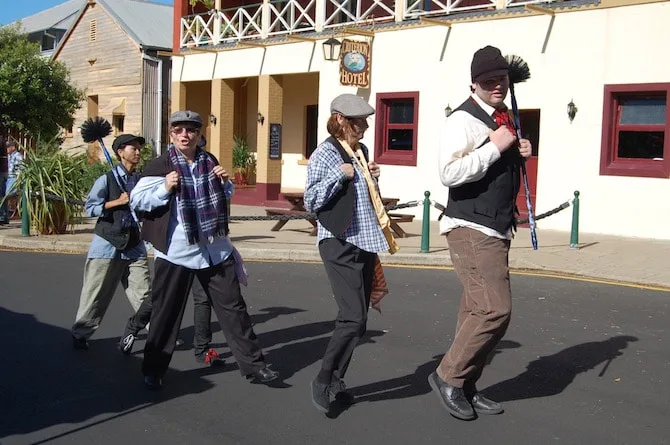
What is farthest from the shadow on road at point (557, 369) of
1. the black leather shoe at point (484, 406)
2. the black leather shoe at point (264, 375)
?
the black leather shoe at point (264, 375)

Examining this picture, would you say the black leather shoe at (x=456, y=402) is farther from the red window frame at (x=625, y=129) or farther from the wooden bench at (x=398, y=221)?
the red window frame at (x=625, y=129)

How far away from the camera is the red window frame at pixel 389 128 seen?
18.0 m

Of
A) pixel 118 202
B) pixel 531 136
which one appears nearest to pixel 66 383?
pixel 118 202

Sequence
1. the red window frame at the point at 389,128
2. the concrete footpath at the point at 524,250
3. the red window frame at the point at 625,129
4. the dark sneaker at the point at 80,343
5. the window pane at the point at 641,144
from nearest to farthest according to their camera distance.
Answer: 1. the dark sneaker at the point at 80,343
2. the concrete footpath at the point at 524,250
3. the red window frame at the point at 625,129
4. the window pane at the point at 641,144
5. the red window frame at the point at 389,128

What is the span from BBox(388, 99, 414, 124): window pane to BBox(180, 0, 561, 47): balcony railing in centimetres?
169

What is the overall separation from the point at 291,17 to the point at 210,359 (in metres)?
15.5

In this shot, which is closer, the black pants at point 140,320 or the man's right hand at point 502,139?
the man's right hand at point 502,139

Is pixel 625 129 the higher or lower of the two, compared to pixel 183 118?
higher

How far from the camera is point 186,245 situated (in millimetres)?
5562

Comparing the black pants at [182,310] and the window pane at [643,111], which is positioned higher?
the window pane at [643,111]

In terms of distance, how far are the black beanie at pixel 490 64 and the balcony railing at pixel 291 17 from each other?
1246 centimetres

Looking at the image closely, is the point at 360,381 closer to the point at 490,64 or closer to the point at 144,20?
the point at 490,64

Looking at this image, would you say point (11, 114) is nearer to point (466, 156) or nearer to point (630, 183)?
point (630, 183)

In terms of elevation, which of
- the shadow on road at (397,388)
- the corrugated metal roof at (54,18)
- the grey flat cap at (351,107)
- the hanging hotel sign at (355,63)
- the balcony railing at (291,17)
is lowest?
the shadow on road at (397,388)
